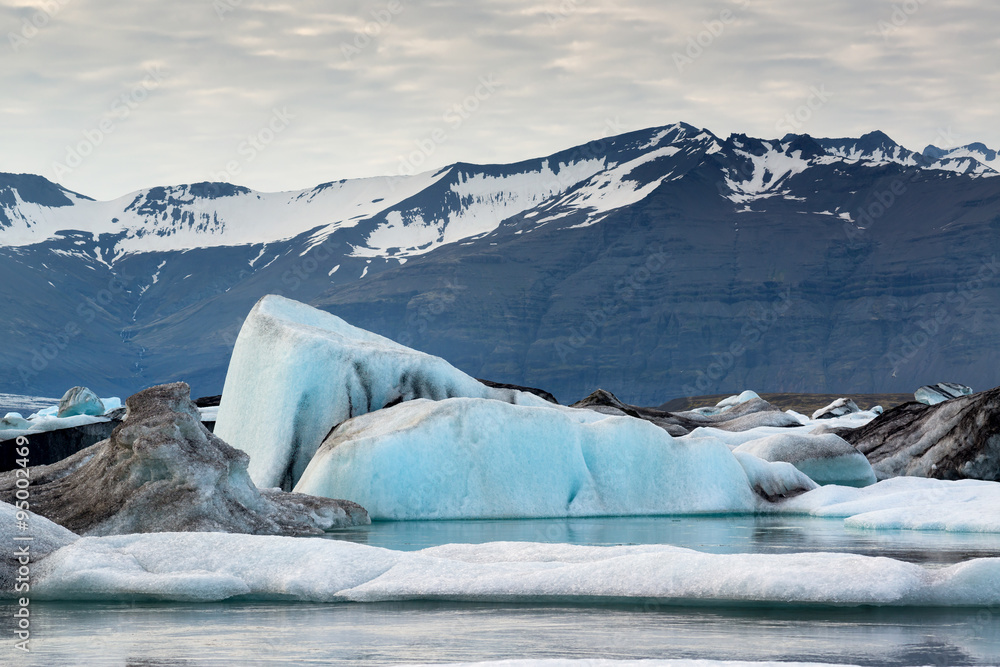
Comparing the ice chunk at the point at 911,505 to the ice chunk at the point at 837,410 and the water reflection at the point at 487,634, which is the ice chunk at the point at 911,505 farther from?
the ice chunk at the point at 837,410

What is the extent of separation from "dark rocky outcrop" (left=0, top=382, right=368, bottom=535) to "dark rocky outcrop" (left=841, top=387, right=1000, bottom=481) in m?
13.3

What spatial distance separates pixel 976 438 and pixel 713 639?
17.1 meters

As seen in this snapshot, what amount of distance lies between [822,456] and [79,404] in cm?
4211

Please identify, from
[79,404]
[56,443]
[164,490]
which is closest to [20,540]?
[164,490]

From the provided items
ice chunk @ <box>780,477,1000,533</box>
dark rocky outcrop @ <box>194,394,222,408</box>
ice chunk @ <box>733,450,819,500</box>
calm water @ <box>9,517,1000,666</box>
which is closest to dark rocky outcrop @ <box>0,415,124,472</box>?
dark rocky outcrop @ <box>194,394,222,408</box>

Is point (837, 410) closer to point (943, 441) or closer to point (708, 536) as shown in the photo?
point (943, 441)

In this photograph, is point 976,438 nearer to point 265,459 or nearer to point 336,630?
point 265,459

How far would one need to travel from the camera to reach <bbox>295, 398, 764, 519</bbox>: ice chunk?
666 inches

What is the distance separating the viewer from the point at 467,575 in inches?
317

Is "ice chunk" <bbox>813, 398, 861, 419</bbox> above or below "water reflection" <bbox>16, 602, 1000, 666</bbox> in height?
below

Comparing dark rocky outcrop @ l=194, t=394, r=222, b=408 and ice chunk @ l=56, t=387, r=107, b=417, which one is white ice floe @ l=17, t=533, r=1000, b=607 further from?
ice chunk @ l=56, t=387, r=107, b=417

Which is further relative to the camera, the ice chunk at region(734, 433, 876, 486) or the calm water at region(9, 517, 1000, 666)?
the ice chunk at region(734, 433, 876, 486)

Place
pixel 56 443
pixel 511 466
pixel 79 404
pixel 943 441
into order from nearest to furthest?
pixel 511 466
pixel 943 441
pixel 56 443
pixel 79 404

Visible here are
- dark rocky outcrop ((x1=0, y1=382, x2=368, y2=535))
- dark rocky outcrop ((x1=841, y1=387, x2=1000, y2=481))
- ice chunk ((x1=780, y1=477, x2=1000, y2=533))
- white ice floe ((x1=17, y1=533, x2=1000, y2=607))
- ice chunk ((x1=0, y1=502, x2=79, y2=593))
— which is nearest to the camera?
white ice floe ((x1=17, y1=533, x2=1000, y2=607))
